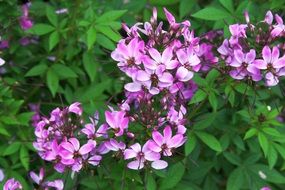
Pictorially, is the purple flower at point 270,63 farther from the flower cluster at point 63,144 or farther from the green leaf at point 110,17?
the green leaf at point 110,17

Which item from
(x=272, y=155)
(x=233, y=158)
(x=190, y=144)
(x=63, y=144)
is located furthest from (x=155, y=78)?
(x=233, y=158)

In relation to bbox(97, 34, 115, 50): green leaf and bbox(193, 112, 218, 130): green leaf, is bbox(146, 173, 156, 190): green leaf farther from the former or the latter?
bbox(97, 34, 115, 50): green leaf

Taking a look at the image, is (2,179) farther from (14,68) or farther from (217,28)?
(217,28)

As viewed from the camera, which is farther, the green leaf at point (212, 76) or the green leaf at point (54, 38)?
the green leaf at point (54, 38)

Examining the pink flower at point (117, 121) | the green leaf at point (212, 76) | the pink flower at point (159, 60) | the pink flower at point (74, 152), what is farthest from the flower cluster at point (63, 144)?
the green leaf at point (212, 76)

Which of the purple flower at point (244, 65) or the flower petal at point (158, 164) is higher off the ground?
the purple flower at point (244, 65)

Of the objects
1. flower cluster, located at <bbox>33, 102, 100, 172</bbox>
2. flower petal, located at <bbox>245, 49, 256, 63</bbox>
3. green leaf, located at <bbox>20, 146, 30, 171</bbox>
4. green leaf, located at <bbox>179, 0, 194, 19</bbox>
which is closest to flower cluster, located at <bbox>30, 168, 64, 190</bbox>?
flower cluster, located at <bbox>33, 102, 100, 172</bbox>
